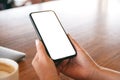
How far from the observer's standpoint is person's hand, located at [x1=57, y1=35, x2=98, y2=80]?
671 mm

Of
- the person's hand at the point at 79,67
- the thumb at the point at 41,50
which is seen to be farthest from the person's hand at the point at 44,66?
the person's hand at the point at 79,67

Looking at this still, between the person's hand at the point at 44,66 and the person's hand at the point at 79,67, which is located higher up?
the person's hand at the point at 44,66

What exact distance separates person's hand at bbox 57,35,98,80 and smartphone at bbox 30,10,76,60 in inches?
1.6

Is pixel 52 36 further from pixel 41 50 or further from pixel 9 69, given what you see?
pixel 9 69

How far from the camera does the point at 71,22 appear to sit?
3.90 feet

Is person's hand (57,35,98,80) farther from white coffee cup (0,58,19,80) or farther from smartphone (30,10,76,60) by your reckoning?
white coffee cup (0,58,19,80)

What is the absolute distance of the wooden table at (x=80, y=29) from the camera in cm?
81

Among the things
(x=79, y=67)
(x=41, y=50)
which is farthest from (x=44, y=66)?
(x=79, y=67)

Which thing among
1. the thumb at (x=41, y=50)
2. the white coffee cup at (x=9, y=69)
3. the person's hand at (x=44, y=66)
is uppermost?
the white coffee cup at (x=9, y=69)

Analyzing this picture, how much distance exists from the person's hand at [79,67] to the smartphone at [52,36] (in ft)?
0.14

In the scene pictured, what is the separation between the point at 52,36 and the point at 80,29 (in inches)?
18.2

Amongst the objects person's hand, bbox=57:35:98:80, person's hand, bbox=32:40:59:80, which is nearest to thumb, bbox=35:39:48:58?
person's hand, bbox=32:40:59:80

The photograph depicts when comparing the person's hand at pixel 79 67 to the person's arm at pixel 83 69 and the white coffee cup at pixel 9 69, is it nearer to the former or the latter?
the person's arm at pixel 83 69

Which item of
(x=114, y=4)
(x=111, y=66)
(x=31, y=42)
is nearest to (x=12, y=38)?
(x=31, y=42)
